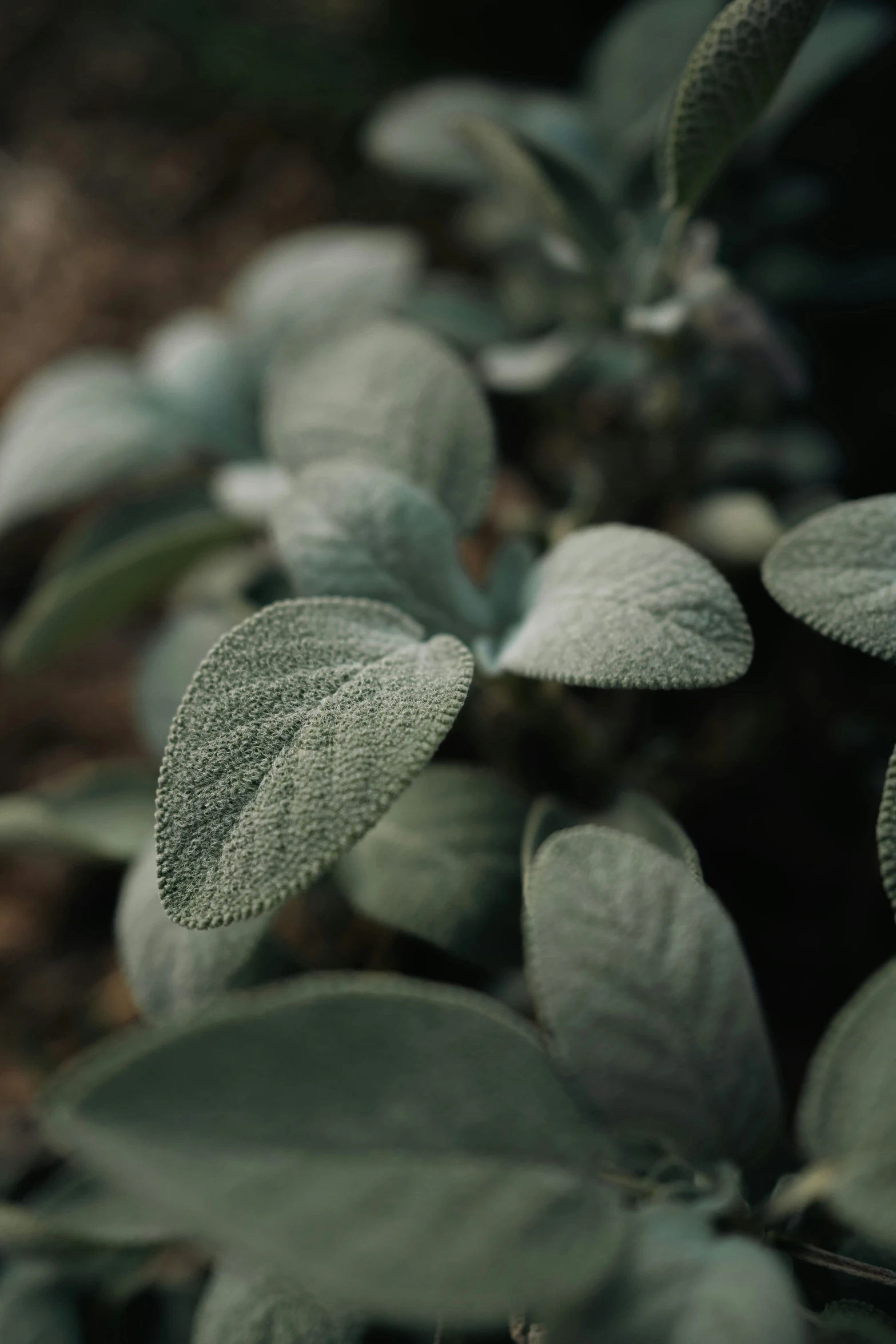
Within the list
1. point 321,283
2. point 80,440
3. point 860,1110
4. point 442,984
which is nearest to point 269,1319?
point 442,984

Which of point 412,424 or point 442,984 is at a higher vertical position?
point 412,424

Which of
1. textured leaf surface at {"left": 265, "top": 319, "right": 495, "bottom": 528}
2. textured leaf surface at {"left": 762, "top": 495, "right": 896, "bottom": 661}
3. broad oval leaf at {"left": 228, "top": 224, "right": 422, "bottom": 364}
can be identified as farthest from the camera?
broad oval leaf at {"left": 228, "top": 224, "right": 422, "bottom": 364}

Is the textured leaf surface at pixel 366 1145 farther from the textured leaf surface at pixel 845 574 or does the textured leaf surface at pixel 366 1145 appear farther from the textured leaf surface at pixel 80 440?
the textured leaf surface at pixel 80 440

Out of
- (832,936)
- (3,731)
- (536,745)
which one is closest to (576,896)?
(536,745)

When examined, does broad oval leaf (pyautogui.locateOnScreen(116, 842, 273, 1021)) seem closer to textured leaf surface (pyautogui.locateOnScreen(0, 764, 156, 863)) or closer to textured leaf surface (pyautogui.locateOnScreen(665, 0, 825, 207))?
textured leaf surface (pyautogui.locateOnScreen(0, 764, 156, 863))

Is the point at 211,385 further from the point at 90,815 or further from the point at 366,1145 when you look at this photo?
the point at 366,1145

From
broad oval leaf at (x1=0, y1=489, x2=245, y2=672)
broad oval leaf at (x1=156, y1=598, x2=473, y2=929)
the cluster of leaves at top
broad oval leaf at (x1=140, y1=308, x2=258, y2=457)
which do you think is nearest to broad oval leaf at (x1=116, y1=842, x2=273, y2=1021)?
the cluster of leaves at top
